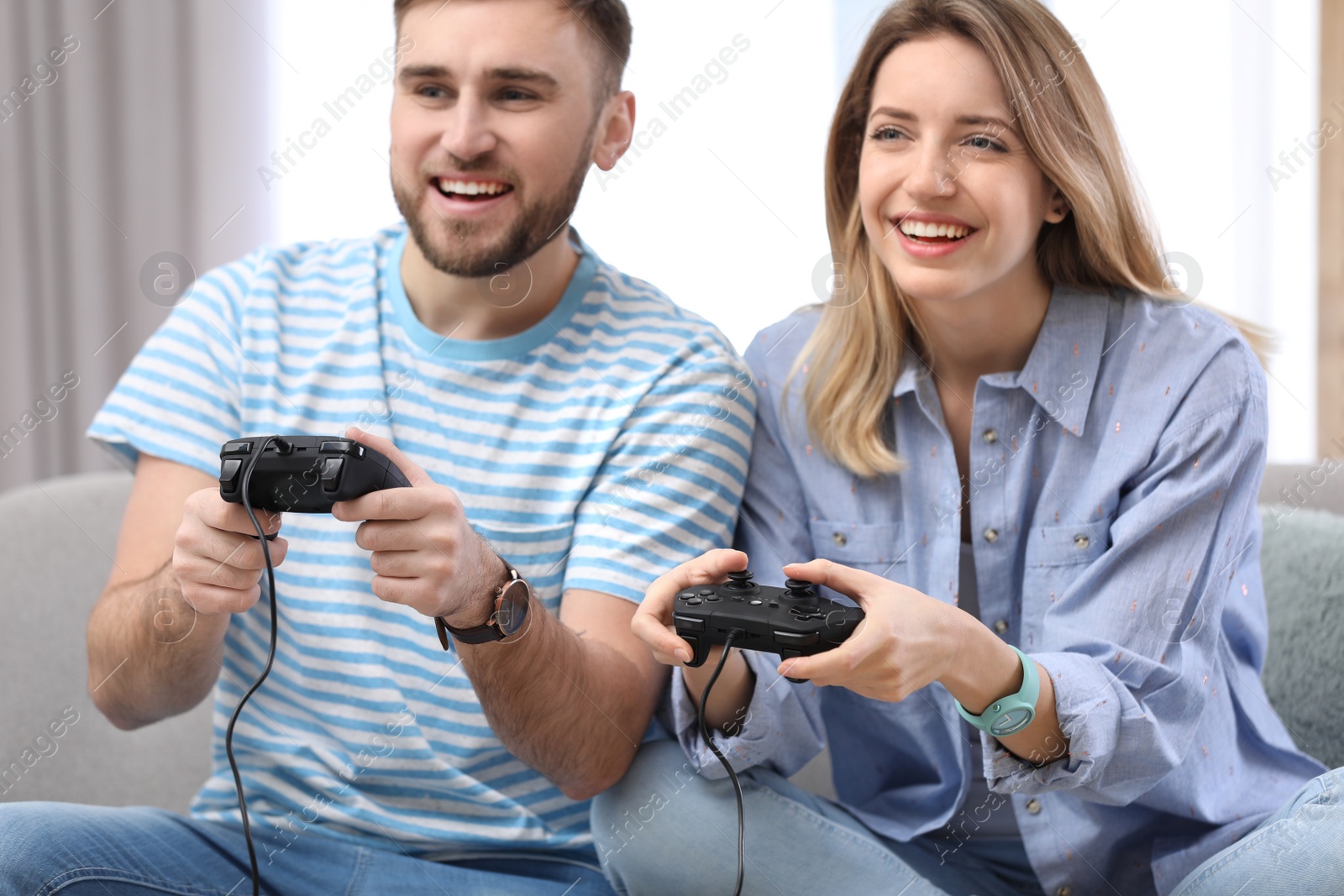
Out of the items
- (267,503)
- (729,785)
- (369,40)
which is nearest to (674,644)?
(729,785)

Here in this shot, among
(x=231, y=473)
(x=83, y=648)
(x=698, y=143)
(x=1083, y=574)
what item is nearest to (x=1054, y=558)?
(x=1083, y=574)

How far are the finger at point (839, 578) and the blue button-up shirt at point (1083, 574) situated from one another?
0.64ft

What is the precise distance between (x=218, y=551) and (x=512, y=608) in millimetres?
232

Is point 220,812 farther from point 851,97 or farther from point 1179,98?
point 1179,98

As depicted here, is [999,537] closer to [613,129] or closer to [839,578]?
[839,578]

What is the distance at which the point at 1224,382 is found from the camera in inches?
40.2

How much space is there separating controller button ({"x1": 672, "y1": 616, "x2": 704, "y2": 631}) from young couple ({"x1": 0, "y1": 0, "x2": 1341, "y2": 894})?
3.0 inches

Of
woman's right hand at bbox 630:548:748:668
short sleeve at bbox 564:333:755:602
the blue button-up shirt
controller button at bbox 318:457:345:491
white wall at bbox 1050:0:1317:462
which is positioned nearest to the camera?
controller button at bbox 318:457:345:491

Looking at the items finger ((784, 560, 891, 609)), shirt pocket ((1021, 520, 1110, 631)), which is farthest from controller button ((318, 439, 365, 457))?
shirt pocket ((1021, 520, 1110, 631))

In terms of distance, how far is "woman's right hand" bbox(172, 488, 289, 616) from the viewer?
0.83 metres

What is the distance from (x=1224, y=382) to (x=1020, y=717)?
39 cm

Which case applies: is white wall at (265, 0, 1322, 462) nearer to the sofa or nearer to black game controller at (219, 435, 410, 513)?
the sofa

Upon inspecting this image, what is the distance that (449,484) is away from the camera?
1116mm

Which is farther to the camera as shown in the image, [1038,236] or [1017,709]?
[1038,236]
